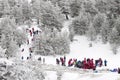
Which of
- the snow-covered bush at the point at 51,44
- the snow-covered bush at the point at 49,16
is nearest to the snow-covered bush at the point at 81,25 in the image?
the snow-covered bush at the point at 49,16

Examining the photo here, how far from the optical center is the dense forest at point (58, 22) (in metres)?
40.9

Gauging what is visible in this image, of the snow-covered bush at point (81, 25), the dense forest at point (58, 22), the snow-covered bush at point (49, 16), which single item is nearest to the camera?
the dense forest at point (58, 22)

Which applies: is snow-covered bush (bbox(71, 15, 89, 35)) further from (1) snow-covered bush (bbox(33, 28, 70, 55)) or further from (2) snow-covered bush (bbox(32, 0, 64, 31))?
(1) snow-covered bush (bbox(33, 28, 70, 55))

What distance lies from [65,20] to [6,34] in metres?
12.2

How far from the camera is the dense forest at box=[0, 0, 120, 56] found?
4088cm

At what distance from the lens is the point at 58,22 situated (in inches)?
1886

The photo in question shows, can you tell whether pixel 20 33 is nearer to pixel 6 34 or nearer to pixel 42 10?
pixel 6 34

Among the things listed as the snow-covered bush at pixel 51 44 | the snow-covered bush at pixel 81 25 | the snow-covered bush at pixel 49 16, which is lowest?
the snow-covered bush at pixel 51 44

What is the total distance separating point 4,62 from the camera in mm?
12273

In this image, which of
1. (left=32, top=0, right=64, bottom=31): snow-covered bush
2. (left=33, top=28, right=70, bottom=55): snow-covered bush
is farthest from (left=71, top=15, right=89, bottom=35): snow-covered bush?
(left=33, top=28, right=70, bottom=55): snow-covered bush

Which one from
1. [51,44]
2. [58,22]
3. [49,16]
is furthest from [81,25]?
[51,44]

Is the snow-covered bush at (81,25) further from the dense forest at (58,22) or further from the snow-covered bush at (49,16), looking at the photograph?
the snow-covered bush at (49,16)

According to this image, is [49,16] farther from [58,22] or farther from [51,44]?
[51,44]

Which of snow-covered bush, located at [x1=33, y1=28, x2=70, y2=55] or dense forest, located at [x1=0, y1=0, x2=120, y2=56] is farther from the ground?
dense forest, located at [x1=0, y1=0, x2=120, y2=56]
